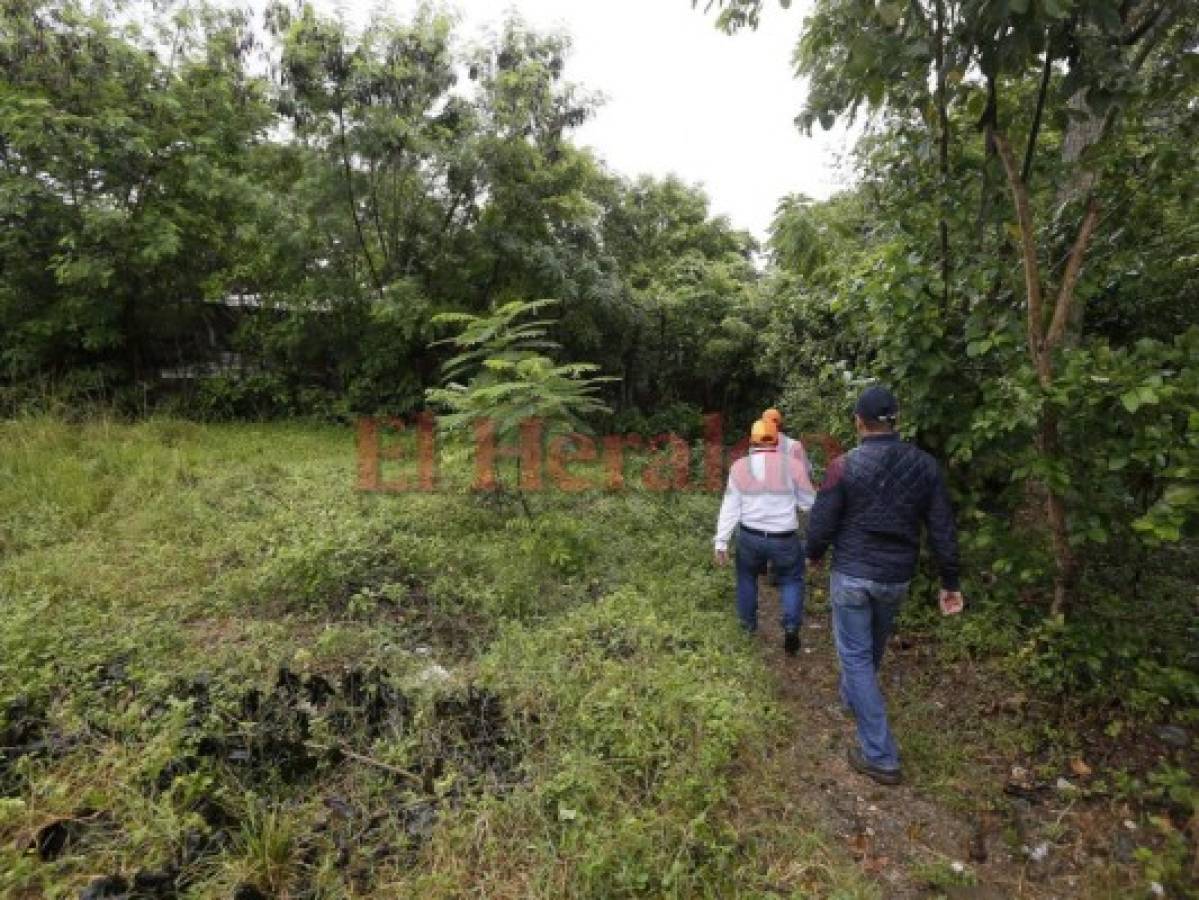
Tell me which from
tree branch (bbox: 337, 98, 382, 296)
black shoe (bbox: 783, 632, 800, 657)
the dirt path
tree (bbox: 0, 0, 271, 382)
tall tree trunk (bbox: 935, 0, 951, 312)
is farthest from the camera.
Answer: tree branch (bbox: 337, 98, 382, 296)

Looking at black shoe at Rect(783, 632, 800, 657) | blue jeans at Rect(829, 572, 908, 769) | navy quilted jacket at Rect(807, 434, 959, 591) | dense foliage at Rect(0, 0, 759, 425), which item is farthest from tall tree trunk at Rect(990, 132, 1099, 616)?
dense foliage at Rect(0, 0, 759, 425)

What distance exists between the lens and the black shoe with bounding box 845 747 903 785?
110 inches

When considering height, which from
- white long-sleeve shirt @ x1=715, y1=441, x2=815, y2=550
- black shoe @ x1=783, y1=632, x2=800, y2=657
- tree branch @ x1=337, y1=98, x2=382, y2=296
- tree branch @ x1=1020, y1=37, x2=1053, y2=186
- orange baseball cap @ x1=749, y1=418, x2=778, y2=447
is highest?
tree branch @ x1=337, y1=98, x2=382, y2=296

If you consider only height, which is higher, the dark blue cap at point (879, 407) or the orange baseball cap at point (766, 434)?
the dark blue cap at point (879, 407)

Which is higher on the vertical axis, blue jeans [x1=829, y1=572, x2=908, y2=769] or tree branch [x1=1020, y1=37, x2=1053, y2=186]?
tree branch [x1=1020, y1=37, x2=1053, y2=186]

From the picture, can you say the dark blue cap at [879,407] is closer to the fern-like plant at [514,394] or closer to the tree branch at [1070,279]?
the tree branch at [1070,279]

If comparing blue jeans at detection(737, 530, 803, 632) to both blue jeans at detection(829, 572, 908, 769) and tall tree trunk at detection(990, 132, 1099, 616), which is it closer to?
blue jeans at detection(829, 572, 908, 769)

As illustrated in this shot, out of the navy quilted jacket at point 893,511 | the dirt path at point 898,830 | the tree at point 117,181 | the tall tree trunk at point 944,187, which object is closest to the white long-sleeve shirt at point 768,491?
the navy quilted jacket at point 893,511

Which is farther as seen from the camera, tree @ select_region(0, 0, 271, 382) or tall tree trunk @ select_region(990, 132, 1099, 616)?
tree @ select_region(0, 0, 271, 382)

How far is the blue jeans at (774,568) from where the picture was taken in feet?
12.4

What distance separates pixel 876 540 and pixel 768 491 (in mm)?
996

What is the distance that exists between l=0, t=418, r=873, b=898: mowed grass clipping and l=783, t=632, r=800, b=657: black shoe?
0.37 metres

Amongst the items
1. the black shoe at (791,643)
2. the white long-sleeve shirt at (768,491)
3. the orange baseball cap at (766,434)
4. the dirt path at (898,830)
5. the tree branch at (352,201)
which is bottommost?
the dirt path at (898,830)

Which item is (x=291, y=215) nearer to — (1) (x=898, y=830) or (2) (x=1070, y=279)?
(2) (x=1070, y=279)
